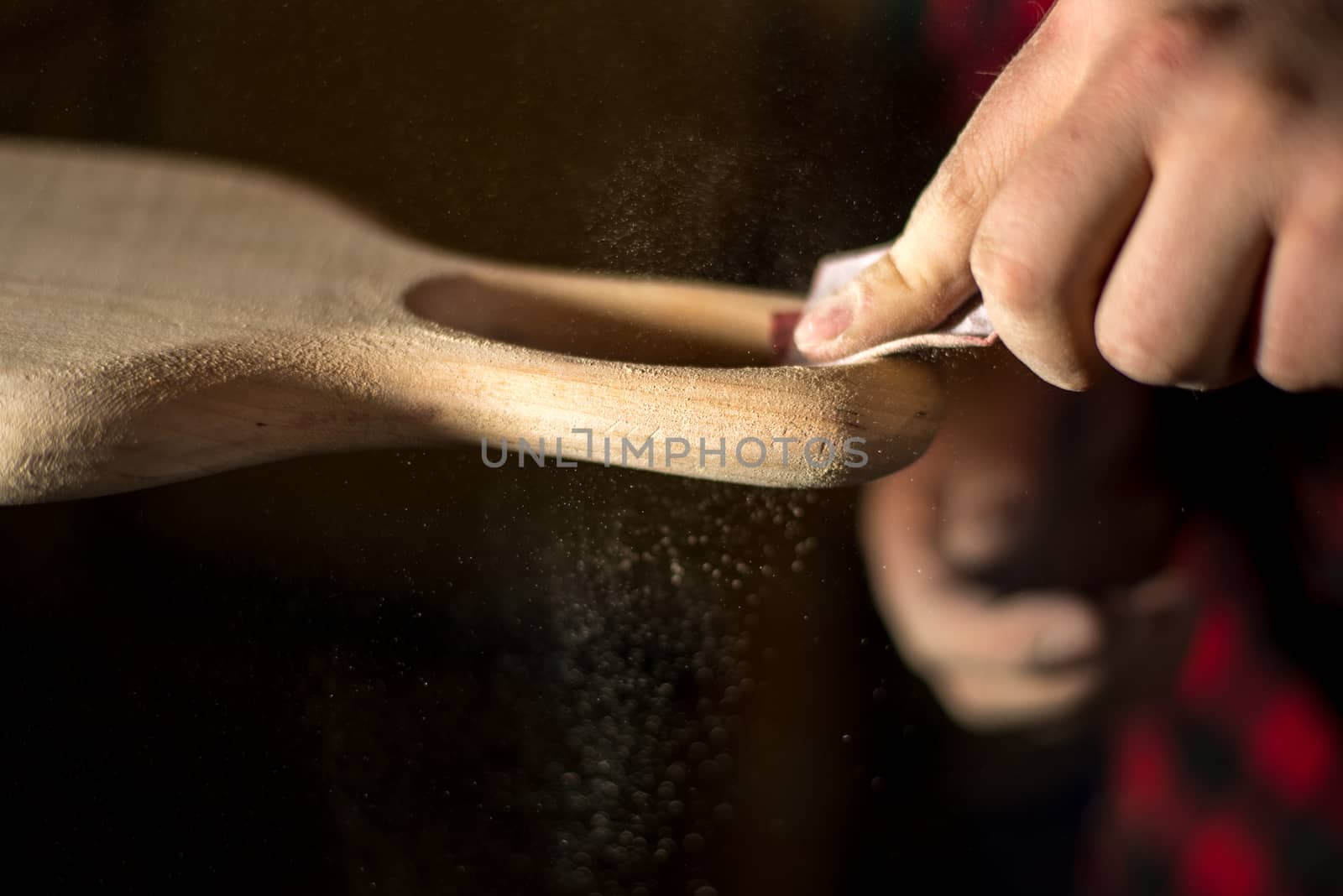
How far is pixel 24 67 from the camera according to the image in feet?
0.96

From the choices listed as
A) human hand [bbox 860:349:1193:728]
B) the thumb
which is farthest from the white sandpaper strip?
human hand [bbox 860:349:1193:728]

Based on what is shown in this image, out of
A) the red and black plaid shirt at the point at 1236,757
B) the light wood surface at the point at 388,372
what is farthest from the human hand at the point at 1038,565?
the light wood surface at the point at 388,372

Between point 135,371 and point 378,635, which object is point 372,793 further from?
point 135,371

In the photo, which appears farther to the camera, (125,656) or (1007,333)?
(125,656)

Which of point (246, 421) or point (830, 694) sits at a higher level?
point (246, 421)

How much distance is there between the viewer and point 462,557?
9.1 inches

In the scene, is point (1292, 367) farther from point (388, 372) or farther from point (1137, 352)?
point (388, 372)

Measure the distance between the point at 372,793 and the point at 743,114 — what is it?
21cm

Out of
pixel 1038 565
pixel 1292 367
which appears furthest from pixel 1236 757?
pixel 1292 367

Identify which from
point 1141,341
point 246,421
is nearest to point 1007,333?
point 1141,341

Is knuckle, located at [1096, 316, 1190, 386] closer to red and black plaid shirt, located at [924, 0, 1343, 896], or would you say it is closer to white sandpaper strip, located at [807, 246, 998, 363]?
white sandpaper strip, located at [807, 246, 998, 363]

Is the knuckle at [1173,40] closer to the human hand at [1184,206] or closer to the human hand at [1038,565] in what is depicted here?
the human hand at [1184,206]

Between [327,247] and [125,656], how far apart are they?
0.13 metres

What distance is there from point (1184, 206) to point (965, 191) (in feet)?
0.09
